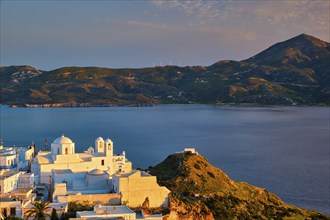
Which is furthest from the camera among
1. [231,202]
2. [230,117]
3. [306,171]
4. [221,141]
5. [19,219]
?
[230,117]

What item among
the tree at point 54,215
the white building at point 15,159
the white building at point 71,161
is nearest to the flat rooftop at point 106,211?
the tree at point 54,215

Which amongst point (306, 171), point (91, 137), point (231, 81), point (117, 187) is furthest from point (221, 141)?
point (231, 81)

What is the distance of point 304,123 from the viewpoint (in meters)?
106

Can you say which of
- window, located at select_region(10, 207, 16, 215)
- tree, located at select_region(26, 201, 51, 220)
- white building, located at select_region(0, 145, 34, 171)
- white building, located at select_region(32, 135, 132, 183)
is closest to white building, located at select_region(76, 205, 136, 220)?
tree, located at select_region(26, 201, 51, 220)

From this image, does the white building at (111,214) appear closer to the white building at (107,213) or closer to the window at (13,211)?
the white building at (107,213)

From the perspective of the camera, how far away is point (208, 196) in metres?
29.2

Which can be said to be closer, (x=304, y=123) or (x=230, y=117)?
(x=304, y=123)

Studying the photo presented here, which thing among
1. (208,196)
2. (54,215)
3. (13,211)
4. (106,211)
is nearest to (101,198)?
(106,211)

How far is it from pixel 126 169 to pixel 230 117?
9708cm

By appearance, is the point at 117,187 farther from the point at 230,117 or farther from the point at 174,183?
the point at 230,117

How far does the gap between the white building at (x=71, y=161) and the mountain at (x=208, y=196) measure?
117 inches

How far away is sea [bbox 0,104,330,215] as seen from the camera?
45.9 meters

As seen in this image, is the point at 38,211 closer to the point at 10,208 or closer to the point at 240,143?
the point at 10,208

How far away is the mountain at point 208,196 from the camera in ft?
86.5
